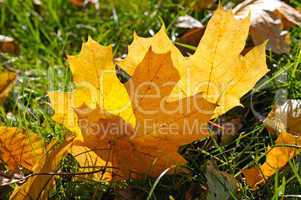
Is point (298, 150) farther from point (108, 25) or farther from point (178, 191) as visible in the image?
point (108, 25)

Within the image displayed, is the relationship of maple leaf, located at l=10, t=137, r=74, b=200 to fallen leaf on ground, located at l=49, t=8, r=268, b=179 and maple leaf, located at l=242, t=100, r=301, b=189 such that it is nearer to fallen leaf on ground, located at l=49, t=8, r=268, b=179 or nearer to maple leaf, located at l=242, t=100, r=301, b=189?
fallen leaf on ground, located at l=49, t=8, r=268, b=179

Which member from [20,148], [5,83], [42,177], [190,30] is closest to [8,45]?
[5,83]

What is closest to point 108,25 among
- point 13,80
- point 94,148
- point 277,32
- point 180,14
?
point 180,14

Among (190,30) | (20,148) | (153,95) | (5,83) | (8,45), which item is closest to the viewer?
(153,95)

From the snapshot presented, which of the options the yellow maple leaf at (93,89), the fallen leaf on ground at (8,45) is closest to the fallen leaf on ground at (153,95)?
the yellow maple leaf at (93,89)

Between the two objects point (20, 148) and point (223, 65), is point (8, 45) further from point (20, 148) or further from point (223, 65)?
point (223, 65)

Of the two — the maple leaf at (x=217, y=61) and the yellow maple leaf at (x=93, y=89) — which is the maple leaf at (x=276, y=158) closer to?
the maple leaf at (x=217, y=61)
